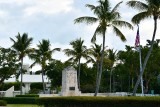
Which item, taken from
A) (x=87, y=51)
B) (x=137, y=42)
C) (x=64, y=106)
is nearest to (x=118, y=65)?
(x=87, y=51)

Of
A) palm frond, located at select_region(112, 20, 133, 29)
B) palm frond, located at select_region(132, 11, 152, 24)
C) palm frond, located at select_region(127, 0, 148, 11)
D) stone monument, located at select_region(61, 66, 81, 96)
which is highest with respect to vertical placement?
palm frond, located at select_region(127, 0, 148, 11)

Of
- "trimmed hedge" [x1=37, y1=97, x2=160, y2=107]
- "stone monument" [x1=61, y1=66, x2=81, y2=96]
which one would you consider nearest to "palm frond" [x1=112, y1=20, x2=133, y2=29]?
"stone monument" [x1=61, y1=66, x2=81, y2=96]

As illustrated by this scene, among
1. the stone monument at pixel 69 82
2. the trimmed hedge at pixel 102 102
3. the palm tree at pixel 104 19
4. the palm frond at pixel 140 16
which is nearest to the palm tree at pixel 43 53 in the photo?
the stone monument at pixel 69 82

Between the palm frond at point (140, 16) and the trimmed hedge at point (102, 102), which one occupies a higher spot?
the palm frond at point (140, 16)

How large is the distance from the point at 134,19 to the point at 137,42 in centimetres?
940

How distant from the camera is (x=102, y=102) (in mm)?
28594

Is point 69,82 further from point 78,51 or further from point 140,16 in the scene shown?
point 140,16

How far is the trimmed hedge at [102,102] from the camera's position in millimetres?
27156

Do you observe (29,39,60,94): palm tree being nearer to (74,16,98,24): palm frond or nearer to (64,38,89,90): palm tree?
(64,38,89,90): palm tree

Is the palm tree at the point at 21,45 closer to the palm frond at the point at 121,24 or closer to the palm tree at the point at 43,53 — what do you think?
the palm tree at the point at 43,53

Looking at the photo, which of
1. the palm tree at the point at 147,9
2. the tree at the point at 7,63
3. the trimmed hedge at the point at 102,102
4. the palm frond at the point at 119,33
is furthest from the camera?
the tree at the point at 7,63

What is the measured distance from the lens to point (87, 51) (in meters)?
70.9

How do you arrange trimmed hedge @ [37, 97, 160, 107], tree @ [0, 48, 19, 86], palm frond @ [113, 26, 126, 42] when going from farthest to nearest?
1. tree @ [0, 48, 19, 86]
2. palm frond @ [113, 26, 126, 42]
3. trimmed hedge @ [37, 97, 160, 107]

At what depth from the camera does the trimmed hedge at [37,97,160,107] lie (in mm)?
27156
